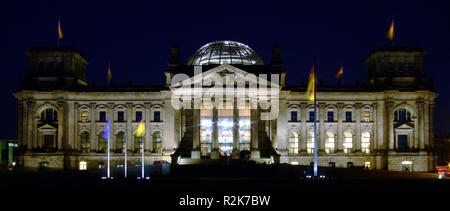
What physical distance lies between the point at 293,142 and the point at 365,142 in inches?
449

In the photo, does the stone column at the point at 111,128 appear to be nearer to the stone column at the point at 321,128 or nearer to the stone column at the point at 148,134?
the stone column at the point at 148,134

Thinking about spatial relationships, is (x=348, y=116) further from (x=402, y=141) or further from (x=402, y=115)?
(x=402, y=141)

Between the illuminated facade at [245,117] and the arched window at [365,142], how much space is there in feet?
0.52

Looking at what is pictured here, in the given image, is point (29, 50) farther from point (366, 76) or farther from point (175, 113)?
point (366, 76)

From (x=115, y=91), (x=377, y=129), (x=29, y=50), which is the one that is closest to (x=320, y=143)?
(x=377, y=129)

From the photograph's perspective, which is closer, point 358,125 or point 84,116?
point 358,125

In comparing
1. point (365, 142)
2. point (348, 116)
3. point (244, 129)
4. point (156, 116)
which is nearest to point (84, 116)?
point (156, 116)

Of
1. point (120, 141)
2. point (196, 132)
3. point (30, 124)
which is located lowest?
point (120, 141)

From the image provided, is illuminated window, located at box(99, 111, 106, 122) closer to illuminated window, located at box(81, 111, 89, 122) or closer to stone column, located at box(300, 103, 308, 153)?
illuminated window, located at box(81, 111, 89, 122)

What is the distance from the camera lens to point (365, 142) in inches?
3374

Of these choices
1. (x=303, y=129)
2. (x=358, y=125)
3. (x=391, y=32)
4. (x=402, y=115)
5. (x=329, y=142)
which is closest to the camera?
(x=391, y=32)

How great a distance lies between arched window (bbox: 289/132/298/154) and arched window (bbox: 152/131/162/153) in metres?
20.5

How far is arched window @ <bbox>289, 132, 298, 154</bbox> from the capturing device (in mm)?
85188

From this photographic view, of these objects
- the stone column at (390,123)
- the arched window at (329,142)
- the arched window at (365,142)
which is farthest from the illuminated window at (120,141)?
the stone column at (390,123)
